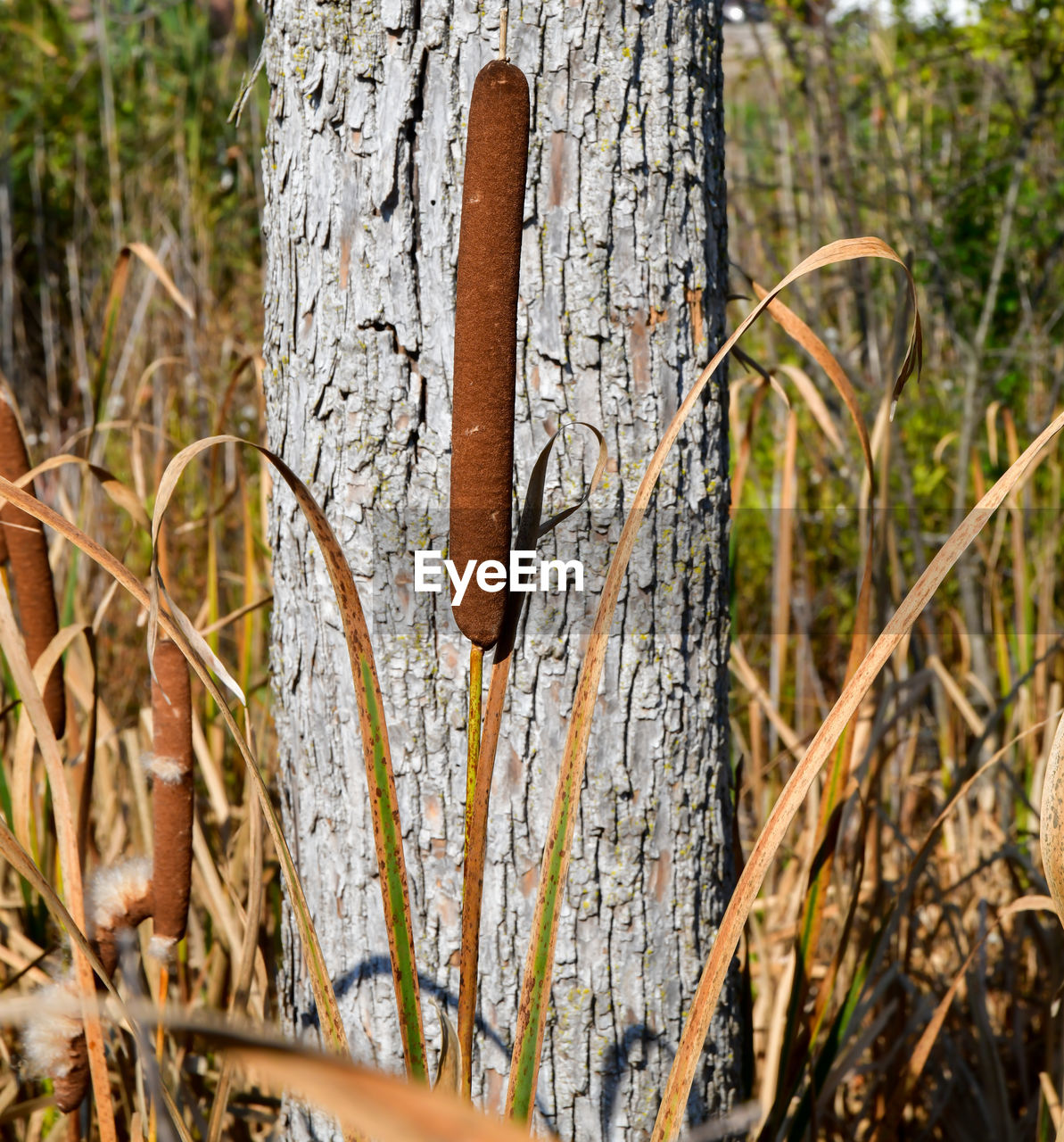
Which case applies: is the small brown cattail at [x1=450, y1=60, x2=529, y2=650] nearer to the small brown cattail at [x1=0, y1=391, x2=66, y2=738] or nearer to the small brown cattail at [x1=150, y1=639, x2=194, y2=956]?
the small brown cattail at [x1=150, y1=639, x2=194, y2=956]

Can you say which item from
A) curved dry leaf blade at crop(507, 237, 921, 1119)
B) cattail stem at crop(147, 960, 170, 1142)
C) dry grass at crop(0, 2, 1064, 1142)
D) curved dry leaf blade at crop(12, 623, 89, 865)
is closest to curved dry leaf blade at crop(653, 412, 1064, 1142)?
curved dry leaf blade at crop(507, 237, 921, 1119)

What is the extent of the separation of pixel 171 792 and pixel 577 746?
32 cm

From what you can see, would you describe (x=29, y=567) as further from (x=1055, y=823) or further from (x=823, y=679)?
(x=823, y=679)

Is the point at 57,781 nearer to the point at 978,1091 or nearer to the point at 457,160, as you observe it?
the point at 457,160

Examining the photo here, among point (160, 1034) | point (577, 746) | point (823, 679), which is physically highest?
point (577, 746)

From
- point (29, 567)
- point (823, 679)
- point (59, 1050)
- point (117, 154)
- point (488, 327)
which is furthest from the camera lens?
point (117, 154)

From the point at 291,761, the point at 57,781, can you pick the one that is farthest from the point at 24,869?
the point at 291,761

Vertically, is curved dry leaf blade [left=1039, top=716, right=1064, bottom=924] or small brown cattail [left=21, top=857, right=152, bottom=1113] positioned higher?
curved dry leaf blade [left=1039, top=716, right=1064, bottom=924]

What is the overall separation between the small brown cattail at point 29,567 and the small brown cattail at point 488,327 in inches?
19.0

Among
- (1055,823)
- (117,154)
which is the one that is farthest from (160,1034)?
(117,154)

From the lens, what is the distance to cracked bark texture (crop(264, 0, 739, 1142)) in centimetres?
72

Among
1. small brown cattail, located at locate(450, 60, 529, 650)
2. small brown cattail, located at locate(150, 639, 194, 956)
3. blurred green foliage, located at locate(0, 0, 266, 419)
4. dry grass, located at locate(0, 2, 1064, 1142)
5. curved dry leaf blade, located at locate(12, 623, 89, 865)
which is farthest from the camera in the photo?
blurred green foliage, located at locate(0, 0, 266, 419)

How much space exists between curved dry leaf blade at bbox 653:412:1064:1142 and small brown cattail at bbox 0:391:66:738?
0.56m

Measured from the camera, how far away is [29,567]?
0.79 meters
